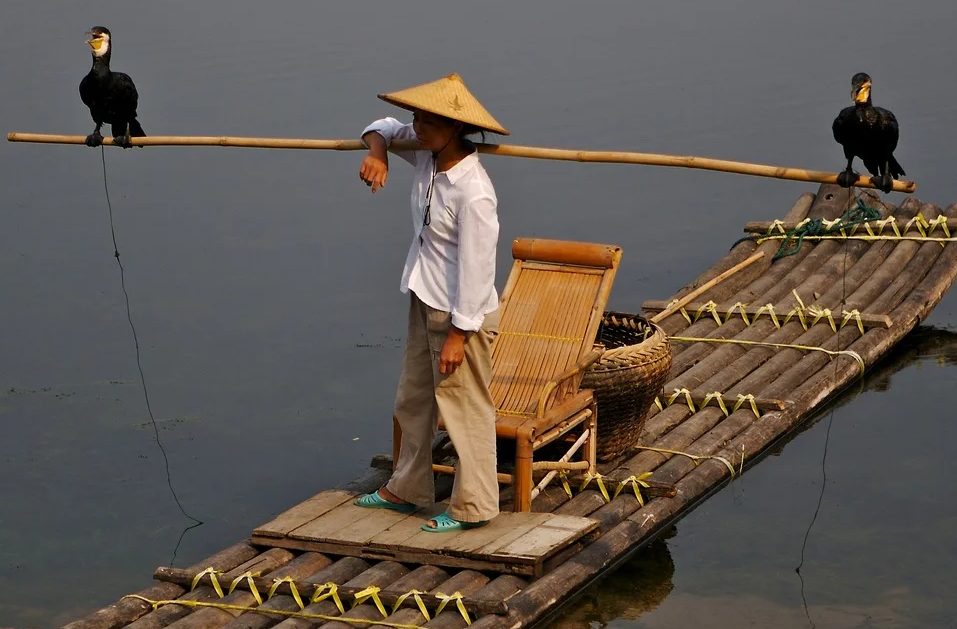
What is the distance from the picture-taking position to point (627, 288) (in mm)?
9781

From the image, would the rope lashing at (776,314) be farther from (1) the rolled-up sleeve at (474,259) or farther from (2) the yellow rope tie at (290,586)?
(2) the yellow rope tie at (290,586)

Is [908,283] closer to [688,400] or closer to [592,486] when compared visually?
[688,400]

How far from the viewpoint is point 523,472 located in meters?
6.03

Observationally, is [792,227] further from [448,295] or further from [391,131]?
[448,295]

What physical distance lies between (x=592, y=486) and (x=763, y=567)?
784 millimetres

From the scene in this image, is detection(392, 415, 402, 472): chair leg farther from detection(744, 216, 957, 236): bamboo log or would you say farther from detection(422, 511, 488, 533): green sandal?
detection(744, 216, 957, 236): bamboo log

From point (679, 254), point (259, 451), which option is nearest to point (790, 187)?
point (679, 254)

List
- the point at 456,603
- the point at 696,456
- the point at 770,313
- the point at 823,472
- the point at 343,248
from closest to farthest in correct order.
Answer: the point at 456,603 < the point at 696,456 < the point at 823,472 < the point at 770,313 < the point at 343,248

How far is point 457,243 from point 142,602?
1.72 metres

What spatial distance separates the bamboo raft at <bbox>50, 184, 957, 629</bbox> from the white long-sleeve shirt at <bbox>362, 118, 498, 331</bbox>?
0.94 metres

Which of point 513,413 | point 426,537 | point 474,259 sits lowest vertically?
point 426,537

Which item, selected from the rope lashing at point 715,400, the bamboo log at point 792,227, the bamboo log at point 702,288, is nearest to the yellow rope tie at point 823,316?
the bamboo log at point 702,288

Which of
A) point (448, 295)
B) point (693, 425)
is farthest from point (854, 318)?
point (448, 295)

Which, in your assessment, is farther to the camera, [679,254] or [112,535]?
[679,254]
